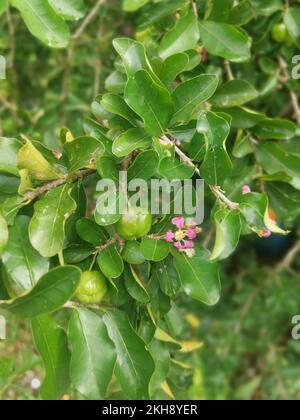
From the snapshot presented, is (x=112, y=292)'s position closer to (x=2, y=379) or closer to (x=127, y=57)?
(x=2, y=379)

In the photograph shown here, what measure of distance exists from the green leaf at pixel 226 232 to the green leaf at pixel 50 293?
20cm

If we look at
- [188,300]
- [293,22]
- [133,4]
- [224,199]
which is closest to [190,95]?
[224,199]

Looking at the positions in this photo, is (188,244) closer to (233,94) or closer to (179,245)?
(179,245)

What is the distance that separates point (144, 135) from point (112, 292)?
0.26 m

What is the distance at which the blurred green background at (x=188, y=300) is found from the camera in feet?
5.93

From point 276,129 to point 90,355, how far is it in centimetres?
61

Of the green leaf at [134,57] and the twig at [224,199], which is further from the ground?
the green leaf at [134,57]

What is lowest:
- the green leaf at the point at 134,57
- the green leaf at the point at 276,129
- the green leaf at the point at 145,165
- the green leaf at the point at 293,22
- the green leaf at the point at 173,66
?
the green leaf at the point at 276,129

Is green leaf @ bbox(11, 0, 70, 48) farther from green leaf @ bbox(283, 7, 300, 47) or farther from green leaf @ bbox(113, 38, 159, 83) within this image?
green leaf @ bbox(283, 7, 300, 47)

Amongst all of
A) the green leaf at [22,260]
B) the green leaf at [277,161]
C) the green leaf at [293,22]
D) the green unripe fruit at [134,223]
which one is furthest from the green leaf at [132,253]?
the green leaf at [293,22]

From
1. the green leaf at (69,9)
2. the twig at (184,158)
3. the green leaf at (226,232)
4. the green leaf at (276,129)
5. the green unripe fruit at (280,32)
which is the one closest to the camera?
the green leaf at (226,232)

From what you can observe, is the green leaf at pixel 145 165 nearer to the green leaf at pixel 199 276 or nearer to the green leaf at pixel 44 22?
the green leaf at pixel 199 276

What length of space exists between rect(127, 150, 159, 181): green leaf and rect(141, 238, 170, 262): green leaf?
101 millimetres

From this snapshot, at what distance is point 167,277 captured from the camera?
36.5 inches
